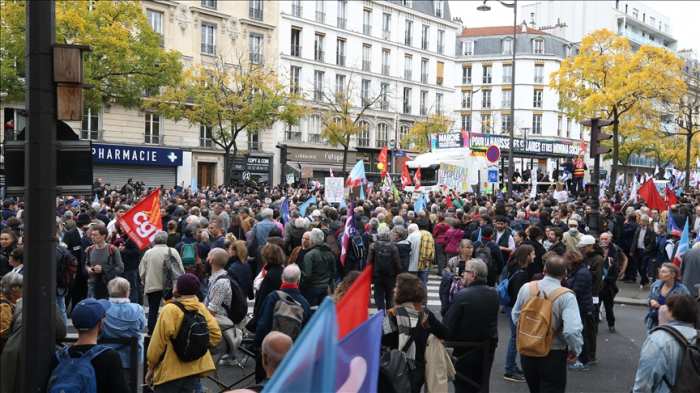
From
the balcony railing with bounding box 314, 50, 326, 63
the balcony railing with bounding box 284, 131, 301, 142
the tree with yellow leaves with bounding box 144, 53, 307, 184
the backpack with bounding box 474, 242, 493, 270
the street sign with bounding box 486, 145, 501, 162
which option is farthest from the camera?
the balcony railing with bounding box 314, 50, 326, 63

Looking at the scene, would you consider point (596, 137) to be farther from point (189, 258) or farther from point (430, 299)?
point (189, 258)

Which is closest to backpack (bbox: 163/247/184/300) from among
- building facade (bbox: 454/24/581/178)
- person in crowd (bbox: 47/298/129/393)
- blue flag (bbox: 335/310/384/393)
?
person in crowd (bbox: 47/298/129/393)

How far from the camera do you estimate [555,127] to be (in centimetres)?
6650

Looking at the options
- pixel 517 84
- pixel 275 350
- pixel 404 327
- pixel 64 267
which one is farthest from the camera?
pixel 517 84

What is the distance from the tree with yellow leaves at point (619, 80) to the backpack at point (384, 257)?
20.6m

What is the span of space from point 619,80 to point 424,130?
22.3 m

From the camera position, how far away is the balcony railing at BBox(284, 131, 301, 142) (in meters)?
44.6

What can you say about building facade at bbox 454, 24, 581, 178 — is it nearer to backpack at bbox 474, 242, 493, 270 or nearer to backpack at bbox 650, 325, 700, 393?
backpack at bbox 474, 242, 493, 270

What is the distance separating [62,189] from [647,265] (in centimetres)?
1271

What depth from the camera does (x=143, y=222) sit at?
910 centimetres

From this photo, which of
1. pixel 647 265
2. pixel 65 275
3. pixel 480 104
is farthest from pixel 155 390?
pixel 480 104

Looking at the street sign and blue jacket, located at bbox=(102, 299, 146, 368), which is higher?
the street sign

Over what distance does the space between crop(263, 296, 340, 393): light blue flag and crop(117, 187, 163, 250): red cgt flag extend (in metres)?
7.38

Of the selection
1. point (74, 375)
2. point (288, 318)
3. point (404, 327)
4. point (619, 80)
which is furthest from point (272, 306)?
point (619, 80)
